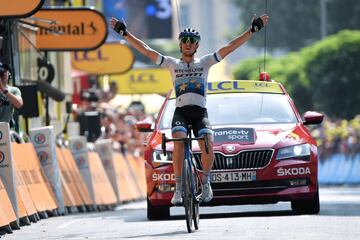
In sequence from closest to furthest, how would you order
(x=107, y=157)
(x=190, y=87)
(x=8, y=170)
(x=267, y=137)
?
1. (x=190, y=87)
2. (x=267, y=137)
3. (x=8, y=170)
4. (x=107, y=157)

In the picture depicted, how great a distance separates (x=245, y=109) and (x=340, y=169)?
25.7m

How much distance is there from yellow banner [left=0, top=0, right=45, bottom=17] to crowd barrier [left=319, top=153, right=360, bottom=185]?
2337cm

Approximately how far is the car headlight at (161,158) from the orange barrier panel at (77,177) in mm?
5988

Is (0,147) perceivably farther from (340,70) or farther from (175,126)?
(340,70)

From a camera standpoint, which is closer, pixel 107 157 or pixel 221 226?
pixel 221 226

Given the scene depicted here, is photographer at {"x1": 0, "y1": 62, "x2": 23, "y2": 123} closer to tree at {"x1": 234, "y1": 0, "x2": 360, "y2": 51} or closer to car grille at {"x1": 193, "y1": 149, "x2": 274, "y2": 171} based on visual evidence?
car grille at {"x1": 193, "y1": 149, "x2": 274, "y2": 171}

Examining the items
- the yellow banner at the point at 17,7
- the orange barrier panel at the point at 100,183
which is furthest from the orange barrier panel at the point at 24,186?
the orange barrier panel at the point at 100,183

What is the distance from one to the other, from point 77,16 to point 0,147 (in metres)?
9.03

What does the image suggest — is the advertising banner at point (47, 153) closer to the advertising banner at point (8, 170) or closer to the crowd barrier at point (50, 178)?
the crowd barrier at point (50, 178)

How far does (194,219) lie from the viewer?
15594 millimetres

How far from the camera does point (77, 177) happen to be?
24812 millimetres

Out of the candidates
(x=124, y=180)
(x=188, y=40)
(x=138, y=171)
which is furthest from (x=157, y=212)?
(x=138, y=171)

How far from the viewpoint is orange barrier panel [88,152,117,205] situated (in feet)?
85.5

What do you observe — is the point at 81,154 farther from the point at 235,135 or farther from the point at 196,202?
the point at 196,202
